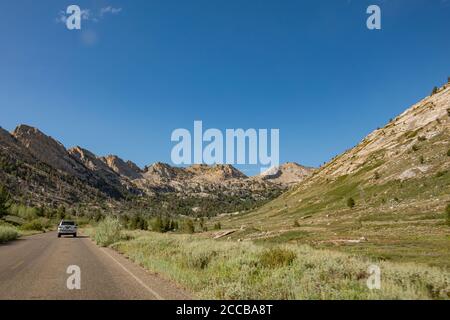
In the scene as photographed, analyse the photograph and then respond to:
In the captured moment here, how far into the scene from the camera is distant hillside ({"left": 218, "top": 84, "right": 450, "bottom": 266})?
112ft

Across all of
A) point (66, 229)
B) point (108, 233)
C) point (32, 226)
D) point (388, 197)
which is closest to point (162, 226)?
point (32, 226)

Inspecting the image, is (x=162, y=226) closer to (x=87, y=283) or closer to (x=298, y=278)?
(x=87, y=283)

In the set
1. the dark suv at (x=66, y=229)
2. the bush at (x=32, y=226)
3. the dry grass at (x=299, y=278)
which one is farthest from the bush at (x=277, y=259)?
the bush at (x=32, y=226)

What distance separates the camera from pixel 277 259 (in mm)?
15445

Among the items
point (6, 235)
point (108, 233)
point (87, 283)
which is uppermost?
point (108, 233)

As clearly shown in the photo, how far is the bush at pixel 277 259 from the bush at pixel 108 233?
23.0m

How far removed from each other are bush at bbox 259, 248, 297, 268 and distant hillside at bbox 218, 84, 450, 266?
9.76 meters

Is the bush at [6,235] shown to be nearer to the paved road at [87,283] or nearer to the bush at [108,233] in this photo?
the bush at [108,233]

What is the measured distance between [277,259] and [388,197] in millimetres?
56078

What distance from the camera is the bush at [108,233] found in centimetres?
3639
